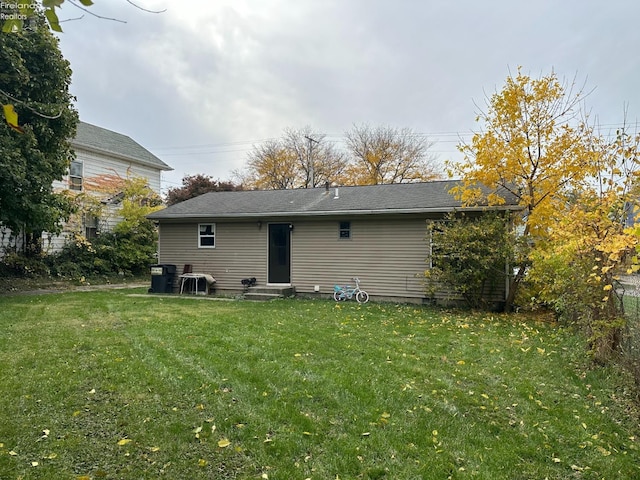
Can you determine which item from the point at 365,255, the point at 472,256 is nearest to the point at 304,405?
the point at 472,256

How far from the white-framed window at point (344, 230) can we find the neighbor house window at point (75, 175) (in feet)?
38.7

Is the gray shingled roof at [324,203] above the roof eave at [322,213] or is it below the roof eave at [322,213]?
above

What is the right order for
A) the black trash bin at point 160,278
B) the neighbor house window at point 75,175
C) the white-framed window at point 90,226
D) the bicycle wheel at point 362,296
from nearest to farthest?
the bicycle wheel at point 362,296, the black trash bin at point 160,278, the neighbor house window at point 75,175, the white-framed window at point 90,226

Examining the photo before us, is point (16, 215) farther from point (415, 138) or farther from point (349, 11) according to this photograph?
point (415, 138)

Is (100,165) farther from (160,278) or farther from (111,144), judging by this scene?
(160,278)

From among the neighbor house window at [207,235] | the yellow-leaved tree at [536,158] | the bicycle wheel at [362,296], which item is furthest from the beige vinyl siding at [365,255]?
the neighbor house window at [207,235]

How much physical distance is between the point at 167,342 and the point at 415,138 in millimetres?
29193

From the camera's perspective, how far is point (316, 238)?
39.5 ft

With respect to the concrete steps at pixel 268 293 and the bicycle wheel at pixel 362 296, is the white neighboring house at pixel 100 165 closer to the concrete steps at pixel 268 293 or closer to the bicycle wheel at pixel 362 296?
the concrete steps at pixel 268 293

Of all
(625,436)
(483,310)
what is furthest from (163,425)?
(483,310)

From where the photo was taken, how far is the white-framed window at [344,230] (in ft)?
38.3

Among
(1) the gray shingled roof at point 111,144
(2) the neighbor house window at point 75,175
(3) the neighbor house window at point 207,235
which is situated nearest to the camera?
(3) the neighbor house window at point 207,235

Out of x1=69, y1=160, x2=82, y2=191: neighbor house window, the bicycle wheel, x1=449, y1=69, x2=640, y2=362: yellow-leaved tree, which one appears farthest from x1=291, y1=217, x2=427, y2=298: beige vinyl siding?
x1=69, y1=160, x2=82, y2=191: neighbor house window

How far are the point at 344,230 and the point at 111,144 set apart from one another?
13.1m
